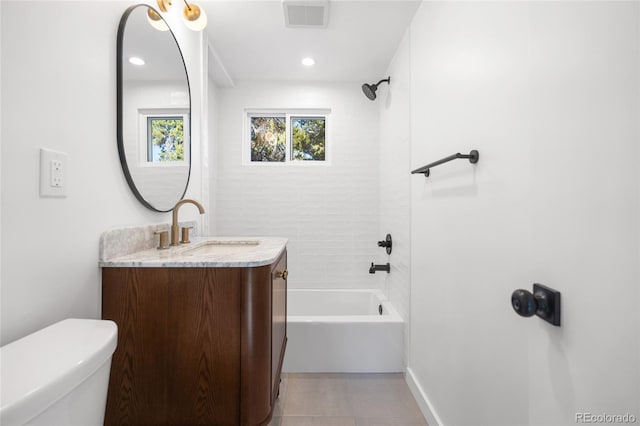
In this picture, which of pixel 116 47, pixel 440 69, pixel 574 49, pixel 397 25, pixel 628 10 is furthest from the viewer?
pixel 397 25

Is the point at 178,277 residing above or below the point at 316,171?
below

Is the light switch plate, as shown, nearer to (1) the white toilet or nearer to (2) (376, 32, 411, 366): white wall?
(1) the white toilet

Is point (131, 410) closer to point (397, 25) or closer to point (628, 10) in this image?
point (628, 10)

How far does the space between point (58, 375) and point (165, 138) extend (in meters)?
1.22

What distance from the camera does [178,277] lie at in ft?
3.14

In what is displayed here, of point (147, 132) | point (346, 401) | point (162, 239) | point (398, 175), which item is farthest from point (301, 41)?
point (346, 401)

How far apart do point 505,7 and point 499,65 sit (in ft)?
0.58

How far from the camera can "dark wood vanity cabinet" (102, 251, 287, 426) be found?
0.94 meters

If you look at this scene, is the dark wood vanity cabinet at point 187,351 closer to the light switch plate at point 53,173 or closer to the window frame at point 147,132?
the light switch plate at point 53,173

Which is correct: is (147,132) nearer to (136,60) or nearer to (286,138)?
(136,60)

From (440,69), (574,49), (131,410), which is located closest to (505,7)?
(574,49)

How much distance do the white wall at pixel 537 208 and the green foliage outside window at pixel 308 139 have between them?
5.25 ft

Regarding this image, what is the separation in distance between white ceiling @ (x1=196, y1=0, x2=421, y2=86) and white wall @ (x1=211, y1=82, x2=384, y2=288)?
180 millimetres

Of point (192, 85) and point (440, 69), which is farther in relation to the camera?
point (192, 85)
